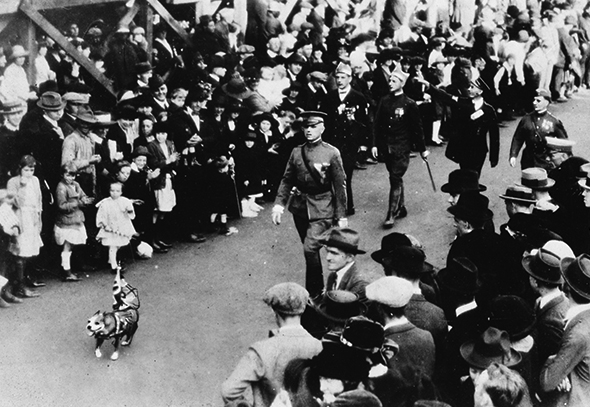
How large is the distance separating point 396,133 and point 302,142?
154 cm

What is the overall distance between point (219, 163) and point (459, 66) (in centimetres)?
507

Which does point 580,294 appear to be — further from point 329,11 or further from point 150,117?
point 329,11

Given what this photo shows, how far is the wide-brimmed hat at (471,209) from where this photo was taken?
24.8ft

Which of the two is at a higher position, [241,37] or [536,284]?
[536,284]

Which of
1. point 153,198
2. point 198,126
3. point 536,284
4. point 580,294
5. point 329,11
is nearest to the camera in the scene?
point 580,294

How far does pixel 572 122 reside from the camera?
15.9 m

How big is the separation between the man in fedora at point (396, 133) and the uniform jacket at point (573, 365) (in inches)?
222

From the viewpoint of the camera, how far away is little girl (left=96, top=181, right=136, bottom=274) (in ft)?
29.9

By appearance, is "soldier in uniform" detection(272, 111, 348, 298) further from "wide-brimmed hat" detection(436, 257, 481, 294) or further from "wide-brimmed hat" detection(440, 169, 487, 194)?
"wide-brimmed hat" detection(436, 257, 481, 294)

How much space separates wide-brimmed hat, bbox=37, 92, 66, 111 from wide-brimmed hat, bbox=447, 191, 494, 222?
15.6 feet

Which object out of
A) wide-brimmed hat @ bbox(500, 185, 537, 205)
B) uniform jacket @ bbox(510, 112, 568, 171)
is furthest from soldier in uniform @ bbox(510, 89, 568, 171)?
wide-brimmed hat @ bbox(500, 185, 537, 205)

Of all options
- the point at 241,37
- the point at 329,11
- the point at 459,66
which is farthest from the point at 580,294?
the point at 329,11

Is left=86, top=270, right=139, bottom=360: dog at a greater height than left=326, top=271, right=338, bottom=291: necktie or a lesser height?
lesser

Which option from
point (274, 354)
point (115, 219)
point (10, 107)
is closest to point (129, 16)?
point (10, 107)
